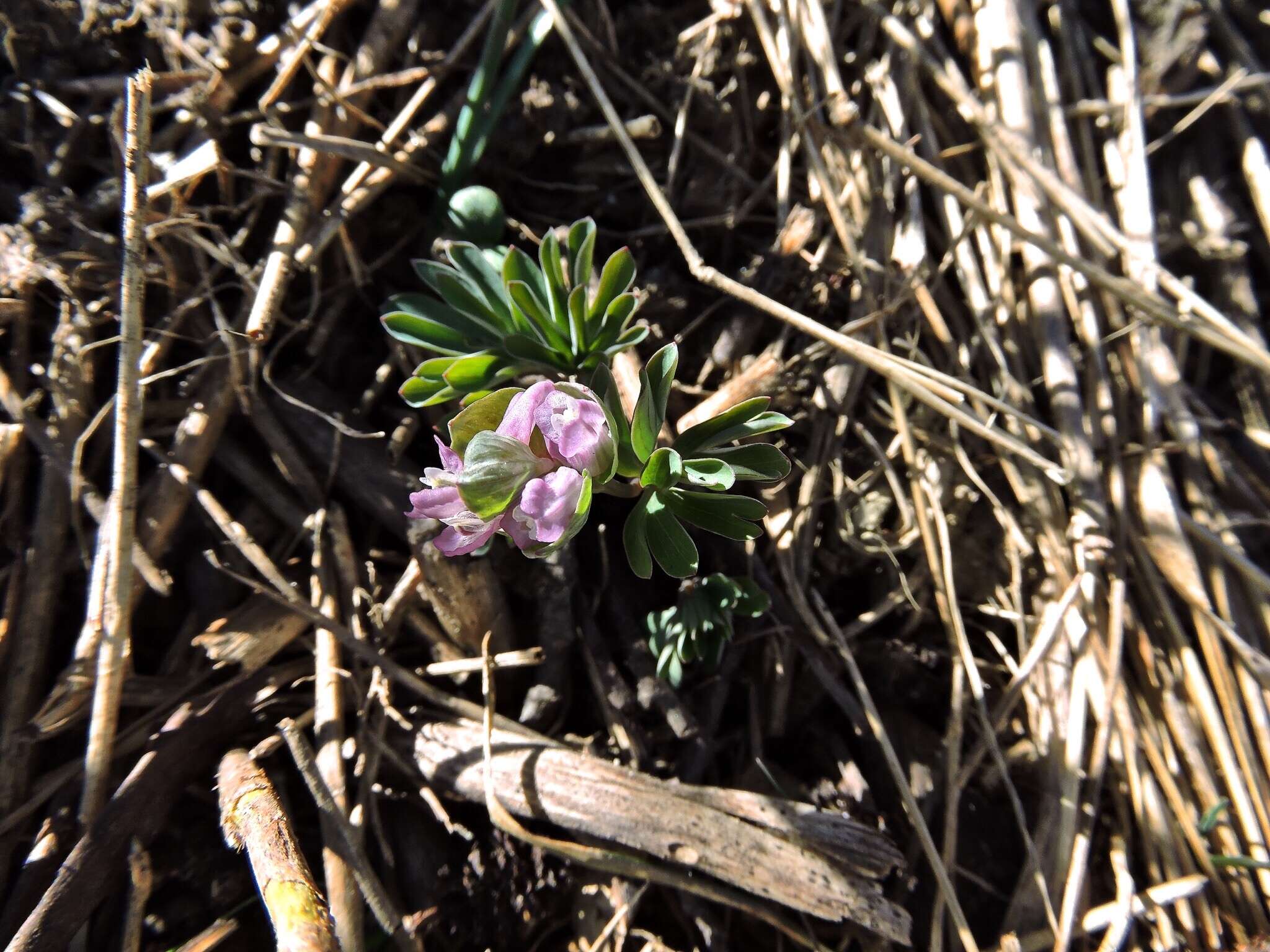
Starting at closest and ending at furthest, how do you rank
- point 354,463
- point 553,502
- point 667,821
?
point 553,502
point 667,821
point 354,463

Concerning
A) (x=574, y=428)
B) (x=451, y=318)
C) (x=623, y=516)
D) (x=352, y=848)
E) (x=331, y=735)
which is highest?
(x=451, y=318)

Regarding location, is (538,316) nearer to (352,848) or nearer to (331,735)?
(331,735)

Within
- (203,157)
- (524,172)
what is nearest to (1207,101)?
(524,172)

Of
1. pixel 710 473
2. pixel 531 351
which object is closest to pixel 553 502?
pixel 710 473

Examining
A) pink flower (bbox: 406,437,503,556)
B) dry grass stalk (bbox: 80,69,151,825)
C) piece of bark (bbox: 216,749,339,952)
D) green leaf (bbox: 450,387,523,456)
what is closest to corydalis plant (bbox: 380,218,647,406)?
green leaf (bbox: 450,387,523,456)

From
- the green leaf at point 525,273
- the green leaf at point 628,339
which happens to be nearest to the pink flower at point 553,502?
the green leaf at point 628,339

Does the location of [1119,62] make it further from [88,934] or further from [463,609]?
[88,934]
